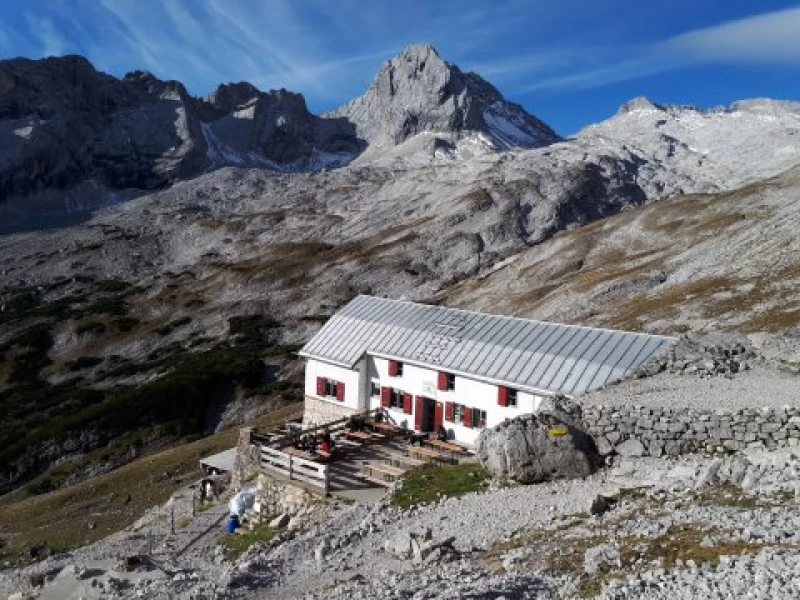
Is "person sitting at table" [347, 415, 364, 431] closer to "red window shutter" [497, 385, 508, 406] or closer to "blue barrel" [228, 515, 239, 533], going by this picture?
"red window shutter" [497, 385, 508, 406]

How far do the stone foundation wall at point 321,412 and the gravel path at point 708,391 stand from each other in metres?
22.1

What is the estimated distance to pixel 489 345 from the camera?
151 ft

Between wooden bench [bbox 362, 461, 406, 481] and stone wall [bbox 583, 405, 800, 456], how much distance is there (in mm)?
11598

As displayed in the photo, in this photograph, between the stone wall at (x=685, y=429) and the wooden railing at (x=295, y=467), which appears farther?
the wooden railing at (x=295, y=467)

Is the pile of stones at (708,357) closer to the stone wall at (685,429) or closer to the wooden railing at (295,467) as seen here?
the stone wall at (685,429)

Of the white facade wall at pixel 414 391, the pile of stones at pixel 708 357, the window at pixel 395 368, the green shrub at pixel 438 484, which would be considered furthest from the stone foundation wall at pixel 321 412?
the pile of stones at pixel 708 357

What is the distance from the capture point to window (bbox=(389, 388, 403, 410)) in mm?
48969

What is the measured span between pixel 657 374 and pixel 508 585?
66.4 ft

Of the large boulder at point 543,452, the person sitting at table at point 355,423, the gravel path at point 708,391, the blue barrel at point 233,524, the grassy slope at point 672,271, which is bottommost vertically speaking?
the blue barrel at point 233,524

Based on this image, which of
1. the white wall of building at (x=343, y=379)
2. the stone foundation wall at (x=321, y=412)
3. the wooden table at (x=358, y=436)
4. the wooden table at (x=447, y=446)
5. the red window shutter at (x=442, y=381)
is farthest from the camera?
the stone foundation wall at (x=321, y=412)

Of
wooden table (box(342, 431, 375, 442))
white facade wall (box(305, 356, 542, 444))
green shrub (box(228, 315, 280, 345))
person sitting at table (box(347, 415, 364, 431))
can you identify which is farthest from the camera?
green shrub (box(228, 315, 280, 345))

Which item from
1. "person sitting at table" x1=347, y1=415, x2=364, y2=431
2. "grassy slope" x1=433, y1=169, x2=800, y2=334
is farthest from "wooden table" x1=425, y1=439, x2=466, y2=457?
"grassy slope" x1=433, y1=169, x2=800, y2=334

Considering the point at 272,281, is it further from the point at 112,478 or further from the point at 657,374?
the point at 657,374

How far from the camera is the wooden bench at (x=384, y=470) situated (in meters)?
38.0
